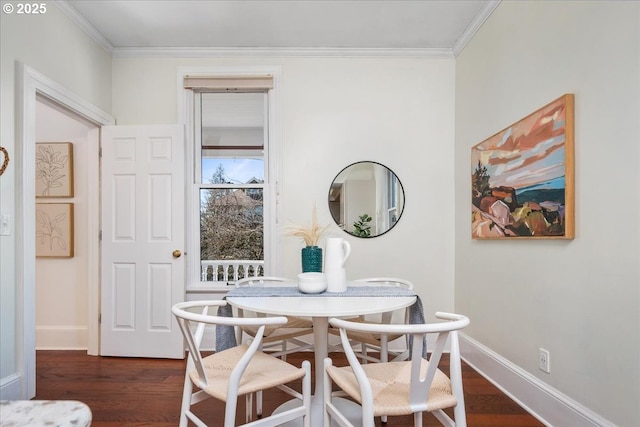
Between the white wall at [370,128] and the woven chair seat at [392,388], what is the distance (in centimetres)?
168

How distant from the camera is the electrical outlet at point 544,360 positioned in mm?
1940

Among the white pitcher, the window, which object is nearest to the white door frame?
the window

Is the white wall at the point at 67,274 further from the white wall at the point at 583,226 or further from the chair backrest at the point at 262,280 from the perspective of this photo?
the white wall at the point at 583,226

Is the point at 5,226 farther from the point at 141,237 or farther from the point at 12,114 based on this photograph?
the point at 141,237

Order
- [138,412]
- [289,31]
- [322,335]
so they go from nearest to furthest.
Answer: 1. [322,335]
2. [138,412]
3. [289,31]

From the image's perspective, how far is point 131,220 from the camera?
300 centimetres

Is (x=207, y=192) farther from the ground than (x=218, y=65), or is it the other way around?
(x=218, y=65)

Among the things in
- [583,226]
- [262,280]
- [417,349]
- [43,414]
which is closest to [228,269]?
[262,280]

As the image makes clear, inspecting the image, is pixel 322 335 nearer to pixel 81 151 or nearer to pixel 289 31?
pixel 289 31

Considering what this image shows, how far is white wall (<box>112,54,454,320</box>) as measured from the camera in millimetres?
3158

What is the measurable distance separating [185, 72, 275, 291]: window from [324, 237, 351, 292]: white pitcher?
1.44 m

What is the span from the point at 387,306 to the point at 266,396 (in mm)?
1219

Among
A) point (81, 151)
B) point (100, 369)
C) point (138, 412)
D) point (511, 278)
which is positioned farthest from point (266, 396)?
point (81, 151)

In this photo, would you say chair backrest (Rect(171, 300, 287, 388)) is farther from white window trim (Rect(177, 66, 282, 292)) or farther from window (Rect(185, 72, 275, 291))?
window (Rect(185, 72, 275, 291))
